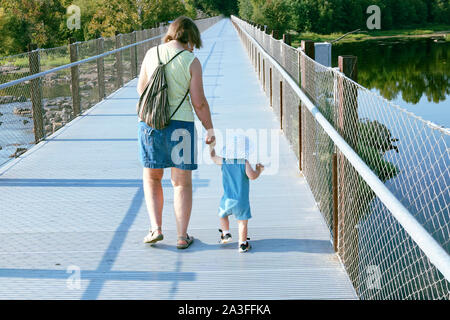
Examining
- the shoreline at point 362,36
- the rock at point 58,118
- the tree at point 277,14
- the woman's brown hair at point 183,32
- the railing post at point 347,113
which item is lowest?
the shoreline at point 362,36

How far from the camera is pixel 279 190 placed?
643 centimetres

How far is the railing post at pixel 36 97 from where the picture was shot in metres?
9.39

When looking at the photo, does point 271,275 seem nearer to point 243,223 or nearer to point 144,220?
point 243,223

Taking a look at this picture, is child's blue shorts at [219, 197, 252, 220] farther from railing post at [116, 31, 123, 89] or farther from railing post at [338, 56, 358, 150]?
railing post at [116, 31, 123, 89]

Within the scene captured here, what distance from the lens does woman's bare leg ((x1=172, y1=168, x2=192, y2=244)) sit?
15.4 feet

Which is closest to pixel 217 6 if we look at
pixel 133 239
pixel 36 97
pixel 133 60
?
pixel 133 60

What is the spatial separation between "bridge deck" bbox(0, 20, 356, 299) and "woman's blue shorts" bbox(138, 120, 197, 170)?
62cm

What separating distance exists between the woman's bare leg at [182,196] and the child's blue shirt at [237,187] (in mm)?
270

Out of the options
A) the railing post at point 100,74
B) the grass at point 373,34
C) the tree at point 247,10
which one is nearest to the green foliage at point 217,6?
the tree at point 247,10

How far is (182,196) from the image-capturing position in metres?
4.74

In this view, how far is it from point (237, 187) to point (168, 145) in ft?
1.73

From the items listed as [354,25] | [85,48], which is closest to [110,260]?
[85,48]

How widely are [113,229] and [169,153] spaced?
1056mm

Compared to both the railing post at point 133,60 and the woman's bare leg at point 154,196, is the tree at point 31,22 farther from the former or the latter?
the woman's bare leg at point 154,196
